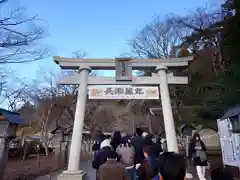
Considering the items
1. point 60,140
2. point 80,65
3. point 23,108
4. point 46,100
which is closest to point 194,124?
point 80,65

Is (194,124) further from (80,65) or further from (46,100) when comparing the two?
(46,100)

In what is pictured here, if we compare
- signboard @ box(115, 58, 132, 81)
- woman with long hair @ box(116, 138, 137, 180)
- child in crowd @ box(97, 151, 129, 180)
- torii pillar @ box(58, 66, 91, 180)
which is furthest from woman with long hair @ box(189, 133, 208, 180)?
child in crowd @ box(97, 151, 129, 180)

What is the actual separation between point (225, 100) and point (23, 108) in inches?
1220

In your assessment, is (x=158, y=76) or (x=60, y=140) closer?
(x=158, y=76)

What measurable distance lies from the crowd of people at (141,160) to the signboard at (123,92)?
2.78 m

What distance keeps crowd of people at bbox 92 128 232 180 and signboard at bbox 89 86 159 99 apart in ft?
9.13

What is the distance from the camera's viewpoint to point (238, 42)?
9.80 metres

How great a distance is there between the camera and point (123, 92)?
362 inches

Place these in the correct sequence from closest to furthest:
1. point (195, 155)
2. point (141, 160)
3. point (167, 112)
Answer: point (141, 160) → point (195, 155) → point (167, 112)

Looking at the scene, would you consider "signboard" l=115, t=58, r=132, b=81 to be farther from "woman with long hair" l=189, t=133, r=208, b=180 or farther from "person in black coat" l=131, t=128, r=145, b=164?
"woman with long hair" l=189, t=133, r=208, b=180

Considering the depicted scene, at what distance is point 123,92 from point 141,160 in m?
3.97

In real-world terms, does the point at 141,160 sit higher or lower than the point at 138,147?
lower

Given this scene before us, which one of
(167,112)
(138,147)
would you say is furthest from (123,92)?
(138,147)

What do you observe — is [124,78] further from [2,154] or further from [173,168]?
[173,168]
